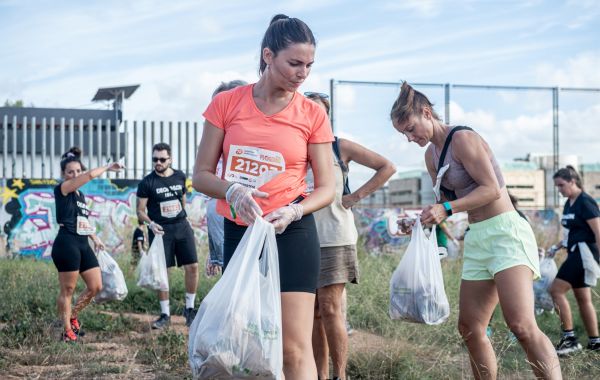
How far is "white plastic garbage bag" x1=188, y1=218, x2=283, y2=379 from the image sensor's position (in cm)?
312

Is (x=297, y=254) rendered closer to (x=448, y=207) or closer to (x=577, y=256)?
(x=448, y=207)

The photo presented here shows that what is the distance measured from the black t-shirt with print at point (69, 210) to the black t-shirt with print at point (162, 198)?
42.1 inches

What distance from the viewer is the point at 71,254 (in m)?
7.39

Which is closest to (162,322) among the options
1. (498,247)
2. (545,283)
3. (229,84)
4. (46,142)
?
(229,84)

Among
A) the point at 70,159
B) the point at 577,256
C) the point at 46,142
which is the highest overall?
the point at 46,142

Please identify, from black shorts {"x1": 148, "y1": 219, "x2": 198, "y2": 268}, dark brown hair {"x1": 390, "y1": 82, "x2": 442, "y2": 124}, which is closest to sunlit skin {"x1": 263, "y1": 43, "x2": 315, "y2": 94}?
dark brown hair {"x1": 390, "y1": 82, "x2": 442, "y2": 124}

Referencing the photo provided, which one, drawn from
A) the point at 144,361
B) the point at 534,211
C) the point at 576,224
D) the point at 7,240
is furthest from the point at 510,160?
the point at 144,361

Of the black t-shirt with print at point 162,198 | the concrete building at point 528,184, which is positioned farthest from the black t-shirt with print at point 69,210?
the concrete building at point 528,184

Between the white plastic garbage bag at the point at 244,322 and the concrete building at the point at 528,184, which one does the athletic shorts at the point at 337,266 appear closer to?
the white plastic garbage bag at the point at 244,322

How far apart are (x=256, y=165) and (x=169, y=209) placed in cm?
535

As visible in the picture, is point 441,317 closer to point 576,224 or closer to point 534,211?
point 576,224

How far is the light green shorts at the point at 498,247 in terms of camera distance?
14.0ft

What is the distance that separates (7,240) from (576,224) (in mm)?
13793

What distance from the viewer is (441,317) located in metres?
4.78
